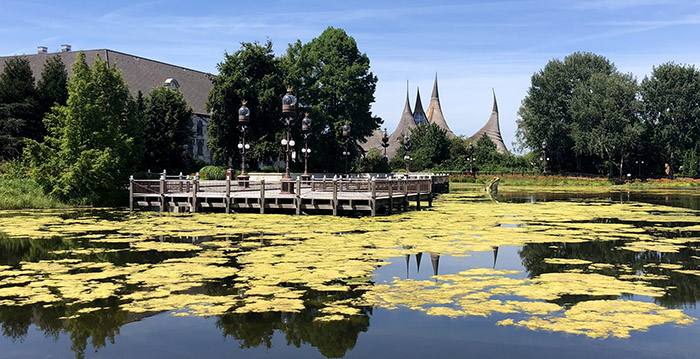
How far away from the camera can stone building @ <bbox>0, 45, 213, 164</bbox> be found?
72125 mm

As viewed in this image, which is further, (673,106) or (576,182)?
(673,106)

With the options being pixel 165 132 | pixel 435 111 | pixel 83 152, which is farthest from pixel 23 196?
pixel 435 111

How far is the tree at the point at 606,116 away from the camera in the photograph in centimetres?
7919

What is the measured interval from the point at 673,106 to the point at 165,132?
2763 inches

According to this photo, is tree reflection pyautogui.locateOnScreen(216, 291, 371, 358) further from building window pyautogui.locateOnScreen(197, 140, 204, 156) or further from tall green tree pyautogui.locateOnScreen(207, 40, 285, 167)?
building window pyautogui.locateOnScreen(197, 140, 204, 156)

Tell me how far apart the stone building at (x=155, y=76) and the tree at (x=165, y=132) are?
7.54 m

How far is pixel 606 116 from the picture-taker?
79.6 m

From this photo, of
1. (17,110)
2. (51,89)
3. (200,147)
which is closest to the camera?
(17,110)

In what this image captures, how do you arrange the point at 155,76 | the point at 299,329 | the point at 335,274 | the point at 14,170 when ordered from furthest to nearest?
1. the point at 155,76
2. the point at 14,170
3. the point at 335,274
4. the point at 299,329

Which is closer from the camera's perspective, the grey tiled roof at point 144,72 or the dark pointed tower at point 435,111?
the grey tiled roof at point 144,72

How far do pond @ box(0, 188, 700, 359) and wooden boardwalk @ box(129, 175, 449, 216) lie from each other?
677cm

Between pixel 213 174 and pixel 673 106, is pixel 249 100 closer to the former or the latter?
pixel 213 174

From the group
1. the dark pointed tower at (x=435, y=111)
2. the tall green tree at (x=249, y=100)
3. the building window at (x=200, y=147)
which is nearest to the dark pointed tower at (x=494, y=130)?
the dark pointed tower at (x=435, y=111)

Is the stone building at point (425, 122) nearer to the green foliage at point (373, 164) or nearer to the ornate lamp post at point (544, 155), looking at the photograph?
the ornate lamp post at point (544, 155)
